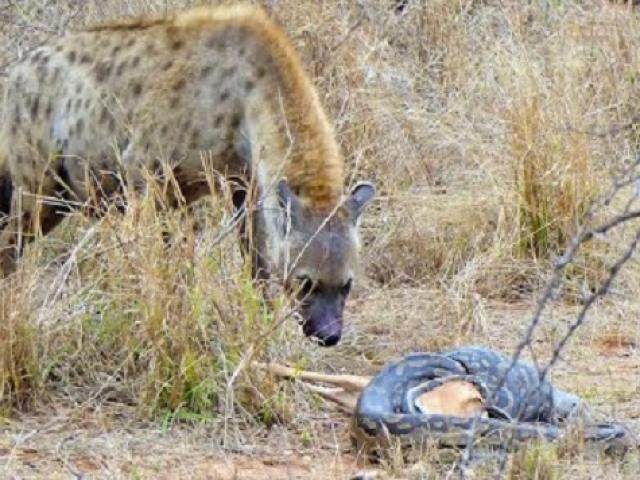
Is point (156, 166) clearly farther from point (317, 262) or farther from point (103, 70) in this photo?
point (317, 262)

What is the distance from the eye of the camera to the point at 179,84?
6.85 m

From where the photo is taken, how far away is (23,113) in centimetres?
721

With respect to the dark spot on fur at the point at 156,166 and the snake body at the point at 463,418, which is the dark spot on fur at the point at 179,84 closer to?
the dark spot on fur at the point at 156,166

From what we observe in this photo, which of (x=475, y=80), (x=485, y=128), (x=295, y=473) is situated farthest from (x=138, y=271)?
(x=475, y=80)

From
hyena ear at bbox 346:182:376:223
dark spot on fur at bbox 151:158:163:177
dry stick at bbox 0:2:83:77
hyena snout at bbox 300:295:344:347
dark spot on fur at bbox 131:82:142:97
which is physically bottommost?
hyena snout at bbox 300:295:344:347

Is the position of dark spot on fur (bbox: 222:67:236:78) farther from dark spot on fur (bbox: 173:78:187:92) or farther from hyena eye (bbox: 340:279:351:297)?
hyena eye (bbox: 340:279:351:297)

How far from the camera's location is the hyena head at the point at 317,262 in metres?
6.26

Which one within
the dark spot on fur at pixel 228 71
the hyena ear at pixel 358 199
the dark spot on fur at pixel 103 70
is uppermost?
the dark spot on fur at pixel 228 71

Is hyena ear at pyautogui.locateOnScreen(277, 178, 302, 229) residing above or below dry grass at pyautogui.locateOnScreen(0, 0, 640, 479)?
above

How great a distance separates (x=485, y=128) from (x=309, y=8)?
1.18 meters

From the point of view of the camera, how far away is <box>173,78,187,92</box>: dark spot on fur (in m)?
6.84

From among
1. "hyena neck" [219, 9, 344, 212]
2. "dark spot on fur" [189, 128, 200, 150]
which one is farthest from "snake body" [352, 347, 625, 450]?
"dark spot on fur" [189, 128, 200, 150]

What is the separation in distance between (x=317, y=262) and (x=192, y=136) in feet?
2.57

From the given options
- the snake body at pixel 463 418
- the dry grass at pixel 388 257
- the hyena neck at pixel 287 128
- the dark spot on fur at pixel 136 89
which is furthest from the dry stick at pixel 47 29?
the snake body at pixel 463 418
